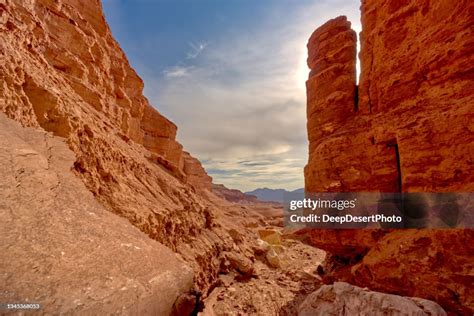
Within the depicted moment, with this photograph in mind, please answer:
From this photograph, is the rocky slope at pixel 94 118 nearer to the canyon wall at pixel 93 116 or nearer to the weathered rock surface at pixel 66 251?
the canyon wall at pixel 93 116

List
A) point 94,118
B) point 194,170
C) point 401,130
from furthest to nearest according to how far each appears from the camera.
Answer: point 194,170
point 94,118
point 401,130

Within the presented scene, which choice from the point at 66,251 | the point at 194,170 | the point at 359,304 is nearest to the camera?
the point at 66,251

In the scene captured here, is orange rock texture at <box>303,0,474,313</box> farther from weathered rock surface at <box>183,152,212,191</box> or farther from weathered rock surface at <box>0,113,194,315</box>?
weathered rock surface at <box>183,152,212,191</box>

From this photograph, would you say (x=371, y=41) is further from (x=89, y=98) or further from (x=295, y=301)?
(x=89, y=98)

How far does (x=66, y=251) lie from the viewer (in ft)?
9.18

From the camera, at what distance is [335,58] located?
41.1ft

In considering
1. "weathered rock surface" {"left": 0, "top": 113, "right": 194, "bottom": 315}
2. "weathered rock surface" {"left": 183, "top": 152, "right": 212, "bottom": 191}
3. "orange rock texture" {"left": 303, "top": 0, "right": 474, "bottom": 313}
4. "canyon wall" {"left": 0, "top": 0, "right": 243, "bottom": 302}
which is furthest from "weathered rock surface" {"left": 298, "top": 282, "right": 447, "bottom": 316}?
"weathered rock surface" {"left": 183, "top": 152, "right": 212, "bottom": 191}

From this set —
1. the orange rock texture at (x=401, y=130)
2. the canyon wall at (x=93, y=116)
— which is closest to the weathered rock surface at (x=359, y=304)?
the orange rock texture at (x=401, y=130)

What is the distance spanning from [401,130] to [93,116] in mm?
12282

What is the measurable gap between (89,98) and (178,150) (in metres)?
20.9

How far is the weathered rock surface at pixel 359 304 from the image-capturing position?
5.79 m

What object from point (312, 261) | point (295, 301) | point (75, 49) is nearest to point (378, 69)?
point (295, 301)

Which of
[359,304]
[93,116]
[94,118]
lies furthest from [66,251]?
[93,116]

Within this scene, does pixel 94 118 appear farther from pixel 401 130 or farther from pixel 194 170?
pixel 194 170
